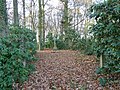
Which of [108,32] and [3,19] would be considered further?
[3,19]

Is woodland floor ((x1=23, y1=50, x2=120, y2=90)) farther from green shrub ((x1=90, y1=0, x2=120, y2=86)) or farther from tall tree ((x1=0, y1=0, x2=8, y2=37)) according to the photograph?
tall tree ((x1=0, y1=0, x2=8, y2=37))

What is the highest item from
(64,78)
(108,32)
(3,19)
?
(3,19)

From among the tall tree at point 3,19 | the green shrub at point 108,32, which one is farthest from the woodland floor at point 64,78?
the tall tree at point 3,19

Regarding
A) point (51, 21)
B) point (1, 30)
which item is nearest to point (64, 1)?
point (51, 21)

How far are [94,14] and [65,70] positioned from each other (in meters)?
2.96

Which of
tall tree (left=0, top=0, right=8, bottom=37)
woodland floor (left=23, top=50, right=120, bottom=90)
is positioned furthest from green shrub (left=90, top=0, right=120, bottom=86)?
tall tree (left=0, top=0, right=8, bottom=37)

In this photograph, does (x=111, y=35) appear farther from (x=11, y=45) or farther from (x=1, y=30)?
(x=1, y=30)

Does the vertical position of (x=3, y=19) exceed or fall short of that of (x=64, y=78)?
it exceeds it

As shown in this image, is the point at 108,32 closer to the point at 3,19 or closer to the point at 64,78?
the point at 64,78

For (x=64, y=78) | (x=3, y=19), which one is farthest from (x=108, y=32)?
(x=3, y=19)

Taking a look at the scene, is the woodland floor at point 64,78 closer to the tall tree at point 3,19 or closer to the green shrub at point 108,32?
the green shrub at point 108,32

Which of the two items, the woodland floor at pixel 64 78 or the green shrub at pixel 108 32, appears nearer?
the green shrub at pixel 108 32

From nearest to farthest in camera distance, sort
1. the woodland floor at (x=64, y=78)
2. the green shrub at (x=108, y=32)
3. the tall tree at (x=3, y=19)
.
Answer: the green shrub at (x=108, y=32) → the woodland floor at (x=64, y=78) → the tall tree at (x=3, y=19)

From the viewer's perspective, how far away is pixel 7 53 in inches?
223
